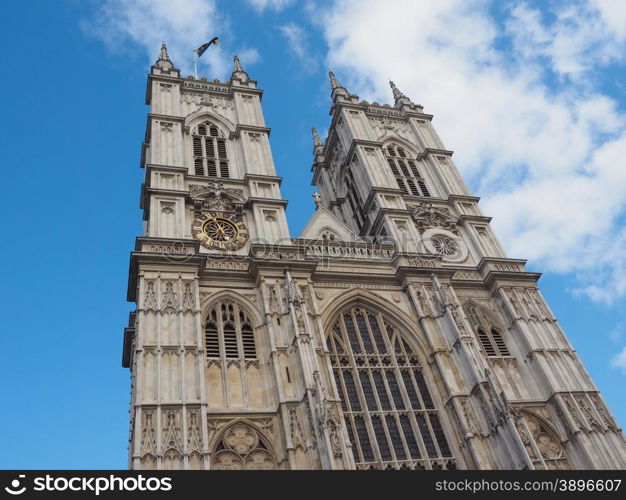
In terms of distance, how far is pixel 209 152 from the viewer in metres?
33.7

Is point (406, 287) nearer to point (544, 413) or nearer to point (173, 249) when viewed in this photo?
point (544, 413)

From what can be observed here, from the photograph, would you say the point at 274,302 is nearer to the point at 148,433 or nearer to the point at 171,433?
the point at 171,433

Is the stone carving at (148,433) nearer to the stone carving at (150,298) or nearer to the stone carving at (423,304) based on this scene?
the stone carving at (150,298)

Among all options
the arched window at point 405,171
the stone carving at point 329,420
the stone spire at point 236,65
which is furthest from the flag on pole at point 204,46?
the stone carving at point 329,420

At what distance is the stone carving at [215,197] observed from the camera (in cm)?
2969

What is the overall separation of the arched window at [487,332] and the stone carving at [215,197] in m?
12.5

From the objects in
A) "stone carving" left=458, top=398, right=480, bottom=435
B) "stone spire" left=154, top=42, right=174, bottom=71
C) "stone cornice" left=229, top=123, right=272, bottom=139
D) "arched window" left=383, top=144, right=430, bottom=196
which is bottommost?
"stone carving" left=458, top=398, right=480, bottom=435

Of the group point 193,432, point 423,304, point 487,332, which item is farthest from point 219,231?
A: point 487,332

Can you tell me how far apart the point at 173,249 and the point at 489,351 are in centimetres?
1479

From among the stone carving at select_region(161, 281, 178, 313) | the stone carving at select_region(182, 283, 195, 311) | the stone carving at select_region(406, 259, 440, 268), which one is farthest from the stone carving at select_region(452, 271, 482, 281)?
the stone carving at select_region(161, 281, 178, 313)

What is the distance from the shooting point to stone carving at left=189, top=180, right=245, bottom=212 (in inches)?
1169

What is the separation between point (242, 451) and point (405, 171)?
71.5 ft

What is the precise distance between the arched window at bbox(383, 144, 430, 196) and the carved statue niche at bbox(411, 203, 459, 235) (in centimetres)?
171

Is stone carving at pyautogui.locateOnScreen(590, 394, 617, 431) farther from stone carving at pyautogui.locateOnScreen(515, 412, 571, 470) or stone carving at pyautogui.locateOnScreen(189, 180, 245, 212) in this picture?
stone carving at pyautogui.locateOnScreen(189, 180, 245, 212)
